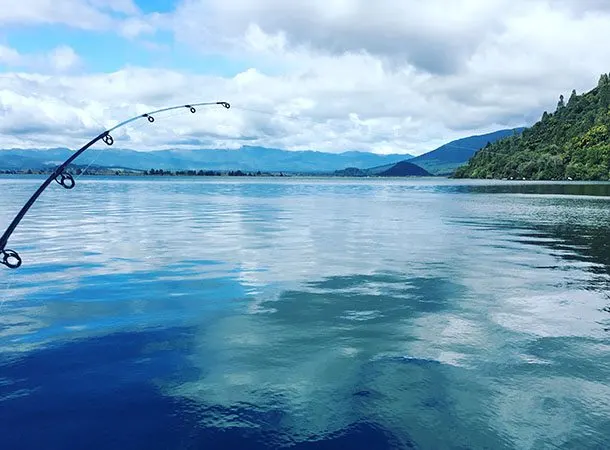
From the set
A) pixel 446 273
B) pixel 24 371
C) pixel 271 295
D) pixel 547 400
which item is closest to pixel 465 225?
pixel 446 273

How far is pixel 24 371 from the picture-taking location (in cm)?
1312

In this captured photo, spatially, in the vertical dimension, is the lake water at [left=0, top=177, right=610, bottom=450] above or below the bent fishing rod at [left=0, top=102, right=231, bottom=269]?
below

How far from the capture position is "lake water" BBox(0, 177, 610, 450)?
10.4 metres

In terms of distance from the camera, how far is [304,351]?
48.3ft

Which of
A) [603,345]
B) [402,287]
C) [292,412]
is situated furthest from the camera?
[402,287]

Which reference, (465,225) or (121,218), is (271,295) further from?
(121,218)

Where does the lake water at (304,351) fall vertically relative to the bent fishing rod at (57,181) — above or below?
below

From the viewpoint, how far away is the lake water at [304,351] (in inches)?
411

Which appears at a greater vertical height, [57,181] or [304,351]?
[57,181]

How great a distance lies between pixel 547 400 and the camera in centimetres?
1170

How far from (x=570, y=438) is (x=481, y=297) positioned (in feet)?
35.3

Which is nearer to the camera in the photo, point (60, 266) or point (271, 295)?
point (271, 295)

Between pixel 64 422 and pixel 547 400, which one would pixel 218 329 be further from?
pixel 547 400

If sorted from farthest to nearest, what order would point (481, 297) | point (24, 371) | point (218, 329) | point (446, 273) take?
1. point (446, 273)
2. point (481, 297)
3. point (218, 329)
4. point (24, 371)
